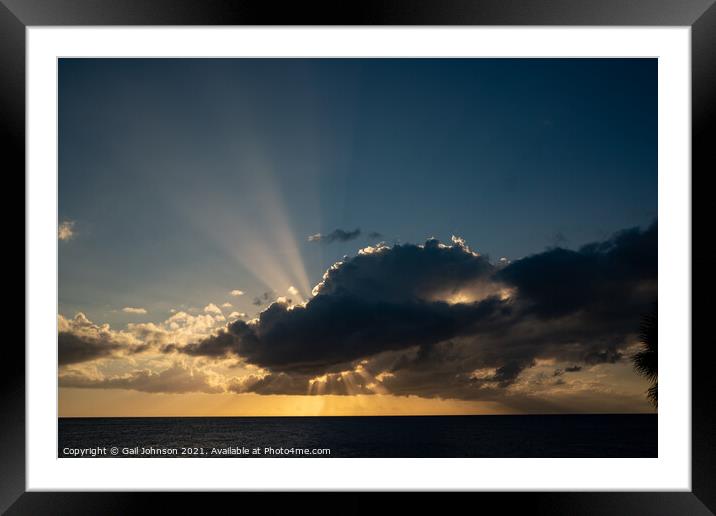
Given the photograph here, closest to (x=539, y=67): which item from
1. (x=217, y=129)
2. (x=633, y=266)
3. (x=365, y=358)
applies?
(x=633, y=266)

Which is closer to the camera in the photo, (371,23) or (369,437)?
(371,23)

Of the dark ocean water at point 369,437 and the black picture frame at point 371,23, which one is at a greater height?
the black picture frame at point 371,23

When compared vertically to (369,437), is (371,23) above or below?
above

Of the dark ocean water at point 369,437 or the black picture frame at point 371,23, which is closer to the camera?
the black picture frame at point 371,23

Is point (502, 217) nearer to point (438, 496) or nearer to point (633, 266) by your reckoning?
point (633, 266)
